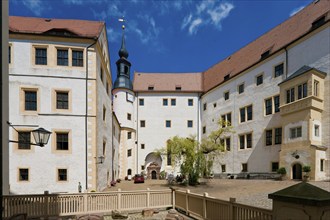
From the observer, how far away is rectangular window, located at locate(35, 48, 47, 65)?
1659 centimetres

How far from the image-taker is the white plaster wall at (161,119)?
133 ft

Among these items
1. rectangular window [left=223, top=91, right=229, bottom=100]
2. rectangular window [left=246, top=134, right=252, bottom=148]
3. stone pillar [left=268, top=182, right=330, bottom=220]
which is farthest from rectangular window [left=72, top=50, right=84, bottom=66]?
rectangular window [left=223, top=91, right=229, bottom=100]

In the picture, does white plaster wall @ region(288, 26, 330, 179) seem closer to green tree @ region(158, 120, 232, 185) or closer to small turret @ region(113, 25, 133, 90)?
green tree @ region(158, 120, 232, 185)

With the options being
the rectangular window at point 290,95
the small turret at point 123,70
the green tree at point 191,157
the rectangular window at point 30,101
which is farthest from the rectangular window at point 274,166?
the small turret at point 123,70

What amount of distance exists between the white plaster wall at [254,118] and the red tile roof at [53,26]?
19.7 m

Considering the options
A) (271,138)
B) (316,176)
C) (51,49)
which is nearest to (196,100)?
(271,138)

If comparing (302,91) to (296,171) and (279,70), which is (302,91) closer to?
(279,70)

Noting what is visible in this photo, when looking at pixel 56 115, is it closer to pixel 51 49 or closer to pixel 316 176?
pixel 51 49

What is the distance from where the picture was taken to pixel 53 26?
18109 millimetres

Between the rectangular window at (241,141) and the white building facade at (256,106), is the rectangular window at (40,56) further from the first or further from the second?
the rectangular window at (241,141)

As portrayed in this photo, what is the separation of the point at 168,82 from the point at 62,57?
94.9 feet

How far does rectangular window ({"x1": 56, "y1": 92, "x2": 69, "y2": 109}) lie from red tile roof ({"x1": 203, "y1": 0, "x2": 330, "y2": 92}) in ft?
75.6

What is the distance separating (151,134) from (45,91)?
2622 cm

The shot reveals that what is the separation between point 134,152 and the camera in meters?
39.8
